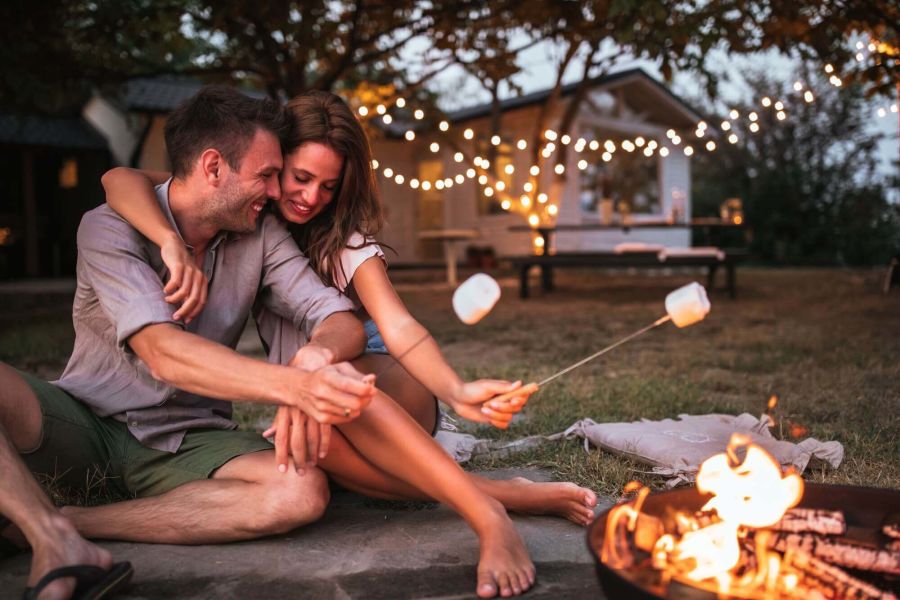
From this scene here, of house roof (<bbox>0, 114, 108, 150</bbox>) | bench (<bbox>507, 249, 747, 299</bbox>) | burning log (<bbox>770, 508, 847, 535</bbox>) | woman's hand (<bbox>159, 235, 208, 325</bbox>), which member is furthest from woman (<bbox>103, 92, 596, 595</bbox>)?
house roof (<bbox>0, 114, 108, 150</bbox>)

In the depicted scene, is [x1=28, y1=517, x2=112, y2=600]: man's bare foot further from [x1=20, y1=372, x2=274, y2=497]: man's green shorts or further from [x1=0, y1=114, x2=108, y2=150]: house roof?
[x1=0, y1=114, x2=108, y2=150]: house roof

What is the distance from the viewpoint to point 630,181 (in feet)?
50.5

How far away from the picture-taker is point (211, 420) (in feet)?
→ 6.77

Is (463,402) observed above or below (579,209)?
below

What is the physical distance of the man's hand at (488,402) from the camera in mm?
1683

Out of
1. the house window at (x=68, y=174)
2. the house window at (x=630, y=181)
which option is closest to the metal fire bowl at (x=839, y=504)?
the house window at (x=630, y=181)

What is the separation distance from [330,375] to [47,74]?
268 inches

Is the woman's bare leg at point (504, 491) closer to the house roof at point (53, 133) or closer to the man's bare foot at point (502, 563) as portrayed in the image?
the man's bare foot at point (502, 563)

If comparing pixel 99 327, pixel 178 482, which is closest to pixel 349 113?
pixel 99 327

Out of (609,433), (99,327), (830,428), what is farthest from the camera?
(830,428)

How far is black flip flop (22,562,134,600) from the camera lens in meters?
1.43

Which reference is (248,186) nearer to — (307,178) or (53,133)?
(307,178)

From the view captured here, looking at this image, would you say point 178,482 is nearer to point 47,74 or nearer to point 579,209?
point 47,74

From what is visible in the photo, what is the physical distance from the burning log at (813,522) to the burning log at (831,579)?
0.06 m
